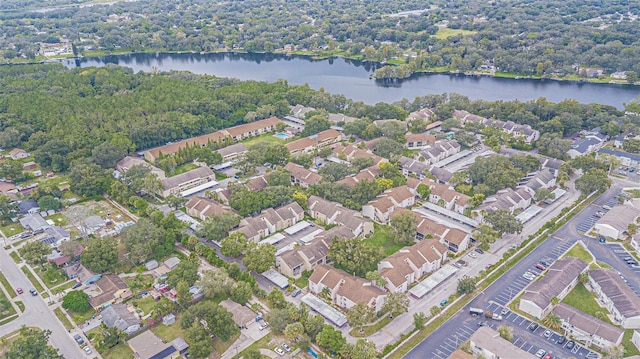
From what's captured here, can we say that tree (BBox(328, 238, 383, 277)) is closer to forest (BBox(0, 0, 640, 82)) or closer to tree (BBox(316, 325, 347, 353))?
tree (BBox(316, 325, 347, 353))

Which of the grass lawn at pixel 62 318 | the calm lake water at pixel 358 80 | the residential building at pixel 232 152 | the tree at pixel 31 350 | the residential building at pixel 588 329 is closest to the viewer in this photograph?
the tree at pixel 31 350

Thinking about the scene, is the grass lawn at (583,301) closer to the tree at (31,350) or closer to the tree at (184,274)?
the tree at (184,274)

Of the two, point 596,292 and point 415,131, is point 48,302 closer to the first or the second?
point 596,292

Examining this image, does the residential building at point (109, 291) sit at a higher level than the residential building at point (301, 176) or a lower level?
lower

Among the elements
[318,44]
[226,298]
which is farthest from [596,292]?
[318,44]

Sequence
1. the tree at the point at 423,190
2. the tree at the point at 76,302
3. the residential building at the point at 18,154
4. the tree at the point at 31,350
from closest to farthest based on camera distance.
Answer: the tree at the point at 31,350, the tree at the point at 76,302, the tree at the point at 423,190, the residential building at the point at 18,154

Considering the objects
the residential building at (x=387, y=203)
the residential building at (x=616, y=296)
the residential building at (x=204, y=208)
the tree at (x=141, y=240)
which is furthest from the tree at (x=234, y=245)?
the residential building at (x=616, y=296)

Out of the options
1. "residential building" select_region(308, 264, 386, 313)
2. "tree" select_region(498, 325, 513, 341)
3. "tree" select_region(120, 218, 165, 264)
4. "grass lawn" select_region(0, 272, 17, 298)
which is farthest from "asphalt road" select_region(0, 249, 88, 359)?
"tree" select_region(498, 325, 513, 341)

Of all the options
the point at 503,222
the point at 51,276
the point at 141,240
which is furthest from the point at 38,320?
the point at 503,222
